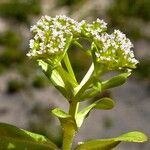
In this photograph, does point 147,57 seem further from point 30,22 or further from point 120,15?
point 30,22

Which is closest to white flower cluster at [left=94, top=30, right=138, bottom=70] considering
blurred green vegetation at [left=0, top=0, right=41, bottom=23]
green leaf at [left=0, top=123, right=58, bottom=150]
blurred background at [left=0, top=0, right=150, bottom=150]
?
green leaf at [left=0, top=123, right=58, bottom=150]

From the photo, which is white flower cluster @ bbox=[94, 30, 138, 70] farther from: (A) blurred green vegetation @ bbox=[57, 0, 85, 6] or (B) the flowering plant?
(A) blurred green vegetation @ bbox=[57, 0, 85, 6]

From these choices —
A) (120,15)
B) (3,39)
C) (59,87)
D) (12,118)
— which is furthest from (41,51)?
(120,15)

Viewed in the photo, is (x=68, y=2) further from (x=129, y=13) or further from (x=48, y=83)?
(x=48, y=83)

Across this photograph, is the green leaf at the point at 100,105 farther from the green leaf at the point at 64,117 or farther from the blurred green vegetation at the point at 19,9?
the blurred green vegetation at the point at 19,9

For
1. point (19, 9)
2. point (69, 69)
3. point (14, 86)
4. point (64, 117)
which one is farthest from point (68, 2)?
point (64, 117)

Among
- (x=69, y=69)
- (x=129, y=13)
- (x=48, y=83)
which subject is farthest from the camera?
(x=129, y=13)
